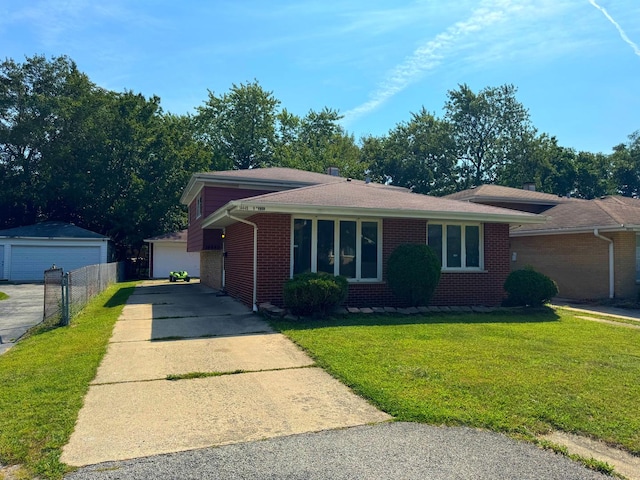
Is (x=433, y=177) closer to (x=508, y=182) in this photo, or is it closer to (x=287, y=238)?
(x=508, y=182)

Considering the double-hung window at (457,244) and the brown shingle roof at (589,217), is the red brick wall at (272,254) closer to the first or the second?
the double-hung window at (457,244)

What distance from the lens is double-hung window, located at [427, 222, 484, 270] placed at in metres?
12.0

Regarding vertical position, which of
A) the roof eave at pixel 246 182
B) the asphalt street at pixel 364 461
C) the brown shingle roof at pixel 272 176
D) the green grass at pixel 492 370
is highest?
the brown shingle roof at pixel 272 176

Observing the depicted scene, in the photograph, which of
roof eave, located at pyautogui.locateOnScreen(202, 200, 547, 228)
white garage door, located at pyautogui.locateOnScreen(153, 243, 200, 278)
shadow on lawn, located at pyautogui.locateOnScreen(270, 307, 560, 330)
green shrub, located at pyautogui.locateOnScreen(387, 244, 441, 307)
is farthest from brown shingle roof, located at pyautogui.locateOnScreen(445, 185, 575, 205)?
white garage door, located at pyautogui.locateOnScreen(153, 243, 200, 278)

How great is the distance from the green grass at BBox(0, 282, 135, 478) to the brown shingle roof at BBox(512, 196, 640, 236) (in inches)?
504

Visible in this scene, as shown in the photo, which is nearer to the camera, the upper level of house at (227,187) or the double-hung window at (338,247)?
the double-hung window at (338,247)

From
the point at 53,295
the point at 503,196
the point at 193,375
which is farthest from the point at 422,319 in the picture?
the point at 503,196

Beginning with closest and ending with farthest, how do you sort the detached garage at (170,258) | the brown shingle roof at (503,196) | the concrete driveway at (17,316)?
the concrete driveway at (17,316), the brown shingle roof at (503,196), the detached garage at (170,258)

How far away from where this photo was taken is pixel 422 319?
10070 mm

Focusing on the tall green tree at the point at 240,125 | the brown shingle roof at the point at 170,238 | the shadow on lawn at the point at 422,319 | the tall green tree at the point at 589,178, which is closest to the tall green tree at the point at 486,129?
the tall green tree at the point at 589,178

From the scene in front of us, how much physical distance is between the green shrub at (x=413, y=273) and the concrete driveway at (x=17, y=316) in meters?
7.97

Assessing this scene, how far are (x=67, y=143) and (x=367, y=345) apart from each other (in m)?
31.6

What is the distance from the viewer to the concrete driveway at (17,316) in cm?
945

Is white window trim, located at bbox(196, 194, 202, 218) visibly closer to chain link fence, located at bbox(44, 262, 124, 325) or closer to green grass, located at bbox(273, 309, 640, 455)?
chain link fence, located at bbox(44, 262, 124, 325)
